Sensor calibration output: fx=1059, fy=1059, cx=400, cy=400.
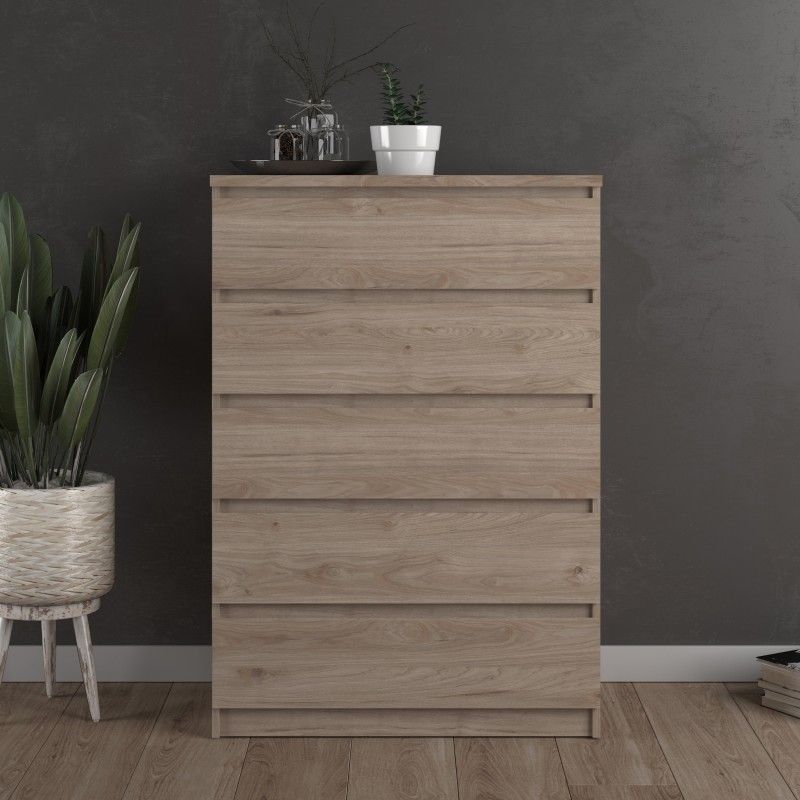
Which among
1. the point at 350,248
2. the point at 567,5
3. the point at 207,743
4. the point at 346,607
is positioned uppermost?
the point at 567,5

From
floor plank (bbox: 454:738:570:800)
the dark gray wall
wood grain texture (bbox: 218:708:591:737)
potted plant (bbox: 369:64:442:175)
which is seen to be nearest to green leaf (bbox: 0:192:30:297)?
the dark gray wall

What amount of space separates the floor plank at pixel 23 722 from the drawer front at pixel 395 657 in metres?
0.45

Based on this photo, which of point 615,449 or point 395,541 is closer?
point 395,541

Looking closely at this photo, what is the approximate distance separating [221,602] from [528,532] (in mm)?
731

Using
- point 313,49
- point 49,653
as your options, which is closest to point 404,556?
point 49,653

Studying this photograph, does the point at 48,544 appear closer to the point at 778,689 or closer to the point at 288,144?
the point at 288,144

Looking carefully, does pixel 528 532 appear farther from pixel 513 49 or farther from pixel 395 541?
pixel 513 49

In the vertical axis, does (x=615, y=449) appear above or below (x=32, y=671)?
above

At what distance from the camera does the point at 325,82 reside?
2762 millimetres

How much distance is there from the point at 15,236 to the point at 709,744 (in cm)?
202

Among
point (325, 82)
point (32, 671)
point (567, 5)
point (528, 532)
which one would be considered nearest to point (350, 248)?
point (325, 82)

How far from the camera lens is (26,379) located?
7.77 feet

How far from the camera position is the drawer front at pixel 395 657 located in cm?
247

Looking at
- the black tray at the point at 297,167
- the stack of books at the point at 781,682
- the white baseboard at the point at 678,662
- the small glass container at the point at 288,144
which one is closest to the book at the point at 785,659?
the stack of books at the point at 781,682
